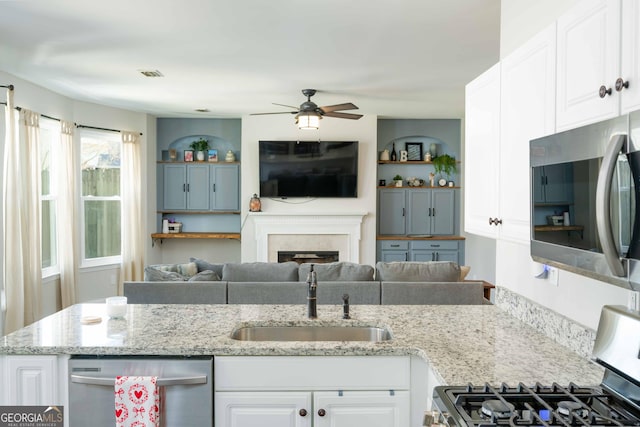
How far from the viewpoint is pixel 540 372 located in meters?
1.73

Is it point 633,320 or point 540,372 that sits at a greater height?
point 633,320

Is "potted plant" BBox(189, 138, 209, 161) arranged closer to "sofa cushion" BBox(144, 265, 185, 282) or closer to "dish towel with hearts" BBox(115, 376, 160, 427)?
"sofa cushion" BBox(144, 265, 185, 282)

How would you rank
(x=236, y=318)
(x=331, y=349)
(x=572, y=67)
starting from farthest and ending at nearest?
(x=236, y=318), (x=331, y=349), (x=572, y=67)

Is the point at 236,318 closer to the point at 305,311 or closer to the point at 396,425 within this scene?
the point at 305,311

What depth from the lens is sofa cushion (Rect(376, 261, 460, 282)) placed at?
13.6 ft

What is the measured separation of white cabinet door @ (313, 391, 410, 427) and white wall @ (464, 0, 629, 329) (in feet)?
2.42

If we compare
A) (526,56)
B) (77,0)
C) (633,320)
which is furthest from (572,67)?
(77,0)

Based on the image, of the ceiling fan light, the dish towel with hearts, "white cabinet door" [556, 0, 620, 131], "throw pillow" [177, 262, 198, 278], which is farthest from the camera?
the ceiling fan light

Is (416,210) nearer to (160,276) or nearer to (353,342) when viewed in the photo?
(160,276)

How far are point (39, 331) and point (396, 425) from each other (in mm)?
1583

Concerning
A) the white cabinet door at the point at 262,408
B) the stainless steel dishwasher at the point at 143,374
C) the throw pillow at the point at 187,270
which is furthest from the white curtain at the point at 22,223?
the white cabinet door at the point at 262,408

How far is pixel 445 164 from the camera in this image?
26.4 ft

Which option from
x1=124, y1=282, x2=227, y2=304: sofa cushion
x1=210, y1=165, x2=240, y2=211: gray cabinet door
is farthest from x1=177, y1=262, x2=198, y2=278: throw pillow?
x1=210, y1=165, x2=240, y2=211: gray cabinet door

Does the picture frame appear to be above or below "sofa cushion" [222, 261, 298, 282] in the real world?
above
